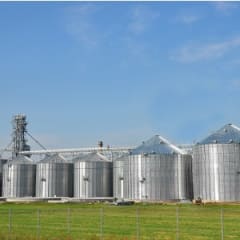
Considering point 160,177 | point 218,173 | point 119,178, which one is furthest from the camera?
point 119,178

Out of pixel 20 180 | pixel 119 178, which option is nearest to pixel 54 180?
pixel 20 180

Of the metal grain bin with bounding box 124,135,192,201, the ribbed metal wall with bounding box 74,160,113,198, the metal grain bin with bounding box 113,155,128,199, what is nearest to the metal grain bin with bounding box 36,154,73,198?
the ribbed metal wall with bounding box 74,160,113,198

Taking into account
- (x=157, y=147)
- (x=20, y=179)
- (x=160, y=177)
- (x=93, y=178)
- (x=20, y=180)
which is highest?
(x=157, y=147)

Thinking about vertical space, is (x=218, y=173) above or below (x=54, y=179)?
above

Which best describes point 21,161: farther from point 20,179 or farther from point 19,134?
point 19,134

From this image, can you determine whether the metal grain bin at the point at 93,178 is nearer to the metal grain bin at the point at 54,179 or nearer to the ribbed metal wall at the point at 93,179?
the ribbed metal wall at the point at 93,179

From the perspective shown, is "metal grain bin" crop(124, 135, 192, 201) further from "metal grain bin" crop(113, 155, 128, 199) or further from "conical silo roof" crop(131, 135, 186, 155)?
"metal grain bin" crop(113, 155, 128, 199)

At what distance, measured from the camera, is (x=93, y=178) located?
4176 inches

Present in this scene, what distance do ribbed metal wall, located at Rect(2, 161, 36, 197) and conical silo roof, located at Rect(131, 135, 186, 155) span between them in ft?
98.8

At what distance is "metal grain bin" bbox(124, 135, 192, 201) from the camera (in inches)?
3593

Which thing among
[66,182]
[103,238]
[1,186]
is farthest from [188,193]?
[103,238]

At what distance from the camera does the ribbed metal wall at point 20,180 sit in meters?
114

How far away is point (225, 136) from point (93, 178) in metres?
31.8

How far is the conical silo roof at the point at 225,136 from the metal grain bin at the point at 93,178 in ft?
84.4
